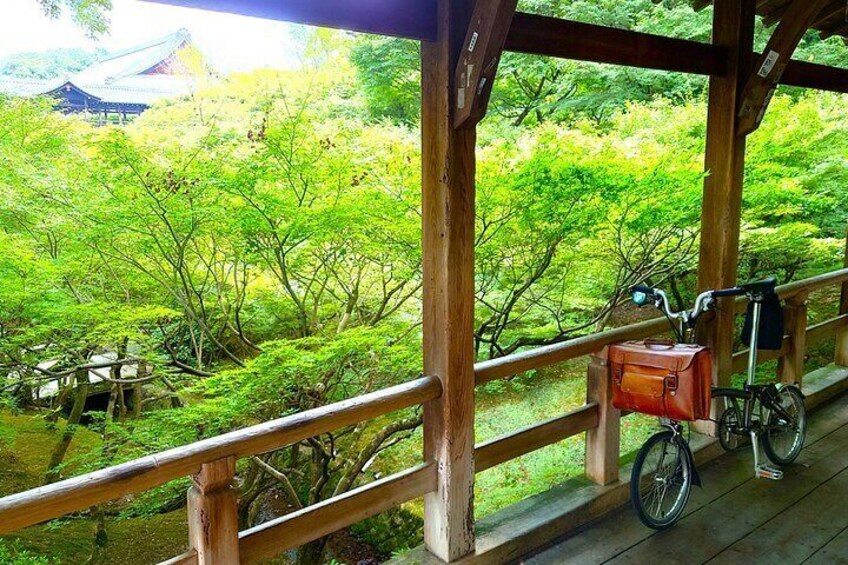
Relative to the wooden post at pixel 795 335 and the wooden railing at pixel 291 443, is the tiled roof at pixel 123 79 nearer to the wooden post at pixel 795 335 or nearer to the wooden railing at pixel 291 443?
the wooden railing at pixel 291 443

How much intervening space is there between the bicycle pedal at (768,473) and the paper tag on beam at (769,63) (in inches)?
71.9

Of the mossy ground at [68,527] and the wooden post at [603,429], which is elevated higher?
the wooden post at [603,429]

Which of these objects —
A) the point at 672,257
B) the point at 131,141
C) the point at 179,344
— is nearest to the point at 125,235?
the point at 131,141

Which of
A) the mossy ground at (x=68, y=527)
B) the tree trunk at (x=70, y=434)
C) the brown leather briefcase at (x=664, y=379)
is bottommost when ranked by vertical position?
the mossy ground at (x=68, y=527)

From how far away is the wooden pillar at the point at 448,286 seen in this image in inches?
69.9

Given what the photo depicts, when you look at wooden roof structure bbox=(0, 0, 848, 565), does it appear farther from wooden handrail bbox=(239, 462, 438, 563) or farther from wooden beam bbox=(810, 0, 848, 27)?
wooden beam bbox=(810, 0, 848, 27)

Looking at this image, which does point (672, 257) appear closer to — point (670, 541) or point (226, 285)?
point (670, 541)

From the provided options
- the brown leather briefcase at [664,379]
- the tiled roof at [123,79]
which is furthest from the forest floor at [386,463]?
the tiled roof at [123,79]

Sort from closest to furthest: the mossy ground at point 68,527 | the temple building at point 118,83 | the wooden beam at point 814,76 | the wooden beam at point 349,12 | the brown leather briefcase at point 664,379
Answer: the wooden beam at point 349,12 < the brown leather briefcase at point 664,379 < the wooden beam at point 814,76 < the mossy ground at point 68,527 < the temple building at point 118,83

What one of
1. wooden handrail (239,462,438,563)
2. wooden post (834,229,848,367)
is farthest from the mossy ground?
wooden post (834,229,848,367)

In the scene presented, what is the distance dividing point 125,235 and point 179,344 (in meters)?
1.12

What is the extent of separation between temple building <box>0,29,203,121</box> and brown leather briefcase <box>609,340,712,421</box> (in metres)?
4.45

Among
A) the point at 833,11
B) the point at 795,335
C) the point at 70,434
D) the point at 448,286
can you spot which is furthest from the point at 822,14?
the point at 70,434

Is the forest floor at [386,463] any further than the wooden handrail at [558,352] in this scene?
Yes
